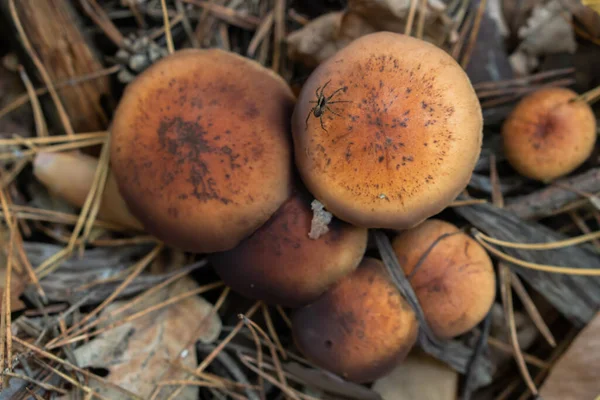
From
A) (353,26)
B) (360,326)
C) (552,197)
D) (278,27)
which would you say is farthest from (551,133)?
(278,27)

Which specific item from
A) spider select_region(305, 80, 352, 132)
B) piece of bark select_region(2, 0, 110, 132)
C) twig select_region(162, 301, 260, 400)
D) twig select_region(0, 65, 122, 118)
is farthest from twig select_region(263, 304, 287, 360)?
twig select_region(0, 65, 122, 118)

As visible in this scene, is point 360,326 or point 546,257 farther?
point 546,257

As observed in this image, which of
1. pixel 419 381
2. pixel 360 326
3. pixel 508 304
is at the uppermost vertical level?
pixel 360 326

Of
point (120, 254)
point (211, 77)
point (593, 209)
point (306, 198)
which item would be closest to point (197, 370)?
point (120, 254)

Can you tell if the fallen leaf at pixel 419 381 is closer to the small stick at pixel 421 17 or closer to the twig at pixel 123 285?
the twig at pixel 123 285

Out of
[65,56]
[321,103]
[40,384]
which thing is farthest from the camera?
[65,56]

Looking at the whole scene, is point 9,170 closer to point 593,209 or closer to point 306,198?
point 306,198

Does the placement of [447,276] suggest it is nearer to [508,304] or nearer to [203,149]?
[508,304]

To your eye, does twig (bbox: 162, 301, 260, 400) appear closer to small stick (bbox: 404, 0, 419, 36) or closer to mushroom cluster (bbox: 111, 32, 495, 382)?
mushroom cluster (bbox: 111, 32, 495, 382)
